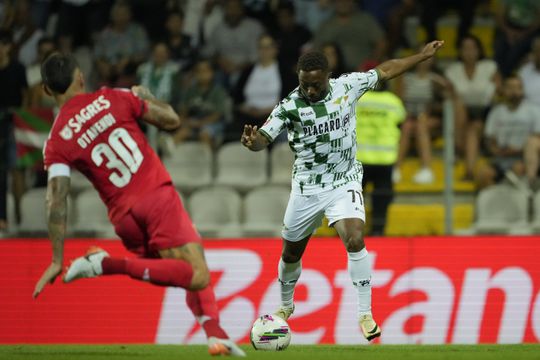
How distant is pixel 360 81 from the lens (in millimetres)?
10297

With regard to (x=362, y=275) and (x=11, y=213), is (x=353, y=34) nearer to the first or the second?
(x=11, y=213)

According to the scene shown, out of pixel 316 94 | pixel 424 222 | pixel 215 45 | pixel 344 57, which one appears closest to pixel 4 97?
pixel 215 45

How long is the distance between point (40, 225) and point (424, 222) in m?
4.48

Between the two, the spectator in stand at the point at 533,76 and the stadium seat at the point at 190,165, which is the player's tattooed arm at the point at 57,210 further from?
the spectator in stand at the point at 533,76

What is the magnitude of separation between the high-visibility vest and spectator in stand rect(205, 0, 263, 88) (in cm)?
271

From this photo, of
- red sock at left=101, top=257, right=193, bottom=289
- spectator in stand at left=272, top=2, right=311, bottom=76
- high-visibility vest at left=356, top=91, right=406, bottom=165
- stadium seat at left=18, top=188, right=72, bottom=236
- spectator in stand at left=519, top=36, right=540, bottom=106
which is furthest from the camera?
spectator in stand at left=272, top=2, right=311, bottom=76

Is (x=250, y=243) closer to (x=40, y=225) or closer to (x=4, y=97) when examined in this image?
(x=40, y=225)

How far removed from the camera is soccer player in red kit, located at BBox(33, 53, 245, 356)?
28.1ft

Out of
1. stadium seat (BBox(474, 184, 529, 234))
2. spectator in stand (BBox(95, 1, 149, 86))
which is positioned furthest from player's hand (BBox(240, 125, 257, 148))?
spectator in stand (BBox(95, 1, 149, 86))

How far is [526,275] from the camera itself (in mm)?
12398

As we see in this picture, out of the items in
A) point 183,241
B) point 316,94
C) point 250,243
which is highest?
point 316,94

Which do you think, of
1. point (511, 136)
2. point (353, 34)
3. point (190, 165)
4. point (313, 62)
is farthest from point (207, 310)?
point (353, 34)

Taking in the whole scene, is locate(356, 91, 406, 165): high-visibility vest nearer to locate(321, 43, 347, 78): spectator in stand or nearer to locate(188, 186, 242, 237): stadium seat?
locate(321, 43, 347, 78): spectator in stand

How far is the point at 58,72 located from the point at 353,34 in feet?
25.5
